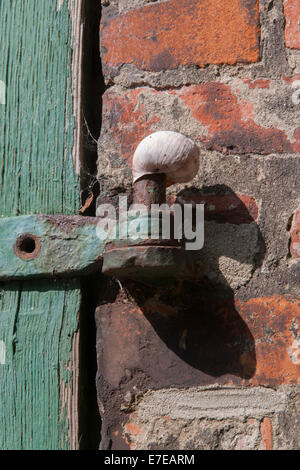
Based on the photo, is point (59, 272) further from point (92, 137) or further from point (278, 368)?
point (278, 368)

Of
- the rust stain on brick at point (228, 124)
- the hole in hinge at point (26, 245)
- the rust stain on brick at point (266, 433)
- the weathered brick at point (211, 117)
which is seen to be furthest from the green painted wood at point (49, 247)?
the rust stain on brick at point (266, 433)

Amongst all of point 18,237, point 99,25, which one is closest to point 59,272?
point 18,237

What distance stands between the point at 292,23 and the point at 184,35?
181 mm

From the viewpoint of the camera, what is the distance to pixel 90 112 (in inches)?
43.5

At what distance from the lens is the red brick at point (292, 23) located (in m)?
1.02

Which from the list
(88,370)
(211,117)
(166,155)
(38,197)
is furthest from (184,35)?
(88,370)

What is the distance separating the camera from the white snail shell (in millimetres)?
912

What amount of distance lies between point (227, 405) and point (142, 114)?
50cm

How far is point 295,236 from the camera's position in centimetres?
96

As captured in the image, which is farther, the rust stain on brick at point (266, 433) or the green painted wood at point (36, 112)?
the green painted wood at point (36, 112)

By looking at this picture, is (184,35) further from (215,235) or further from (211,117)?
(215,235)

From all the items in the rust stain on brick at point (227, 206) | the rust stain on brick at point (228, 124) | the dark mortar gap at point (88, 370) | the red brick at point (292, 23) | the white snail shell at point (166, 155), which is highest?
the red brick at point (292, 23)

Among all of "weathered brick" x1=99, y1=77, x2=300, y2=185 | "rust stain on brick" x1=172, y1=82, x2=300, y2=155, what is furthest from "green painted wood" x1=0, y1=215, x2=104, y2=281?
"rust stain on brick" x1=172, y1=82, x2=300, y2=155

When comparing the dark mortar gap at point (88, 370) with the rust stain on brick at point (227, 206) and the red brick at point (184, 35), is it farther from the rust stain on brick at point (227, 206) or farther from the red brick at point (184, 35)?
the red brick at point (184, 35)
